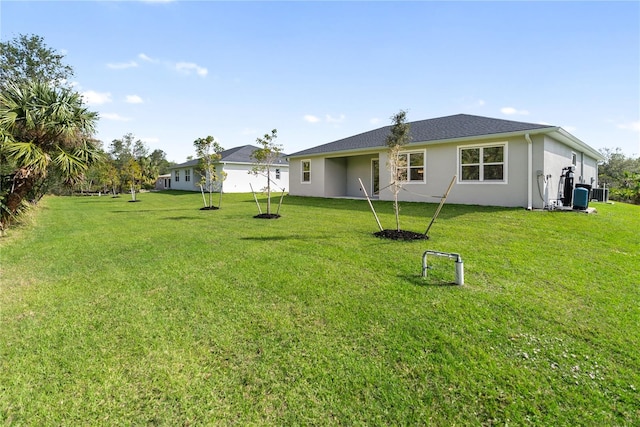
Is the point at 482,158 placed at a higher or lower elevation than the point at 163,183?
lower

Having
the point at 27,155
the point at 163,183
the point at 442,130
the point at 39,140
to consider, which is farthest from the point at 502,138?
the point at 163,183

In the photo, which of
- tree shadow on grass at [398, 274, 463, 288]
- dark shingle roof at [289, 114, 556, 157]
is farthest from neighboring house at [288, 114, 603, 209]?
tree shadow on grass at [398, 274, 463, 288]

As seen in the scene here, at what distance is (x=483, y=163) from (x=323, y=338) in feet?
39.0

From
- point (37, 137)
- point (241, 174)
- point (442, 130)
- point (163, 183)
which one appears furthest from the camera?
point (163, 183)

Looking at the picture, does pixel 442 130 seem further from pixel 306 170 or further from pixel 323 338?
pixel 323 338

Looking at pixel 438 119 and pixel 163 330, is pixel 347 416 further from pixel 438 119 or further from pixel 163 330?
pixel 438 119

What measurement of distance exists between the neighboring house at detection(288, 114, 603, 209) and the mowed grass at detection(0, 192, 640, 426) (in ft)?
15.5

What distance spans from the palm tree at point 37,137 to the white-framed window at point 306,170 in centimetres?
1201

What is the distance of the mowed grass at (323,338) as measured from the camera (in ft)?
6.98

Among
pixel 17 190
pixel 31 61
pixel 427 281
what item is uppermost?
pixel 31 61

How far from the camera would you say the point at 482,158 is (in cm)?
1231

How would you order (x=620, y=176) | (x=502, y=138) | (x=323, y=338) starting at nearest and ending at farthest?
(x=323, y=338) → (x=502, y=138) → (x=620, y=176)

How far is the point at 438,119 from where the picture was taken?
16562 mm

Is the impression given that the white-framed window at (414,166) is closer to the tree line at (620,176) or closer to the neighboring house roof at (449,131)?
the neighboring house roof at (449,131)
